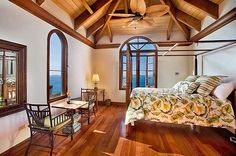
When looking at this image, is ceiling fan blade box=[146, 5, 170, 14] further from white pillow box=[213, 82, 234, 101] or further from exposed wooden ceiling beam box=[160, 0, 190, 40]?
white pillow box=[213, 82, 234, 101]

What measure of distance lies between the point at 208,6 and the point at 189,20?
3.45ft

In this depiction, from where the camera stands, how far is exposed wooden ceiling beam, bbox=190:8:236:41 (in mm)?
3190

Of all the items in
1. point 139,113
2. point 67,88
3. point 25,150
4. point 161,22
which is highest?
point 161,22

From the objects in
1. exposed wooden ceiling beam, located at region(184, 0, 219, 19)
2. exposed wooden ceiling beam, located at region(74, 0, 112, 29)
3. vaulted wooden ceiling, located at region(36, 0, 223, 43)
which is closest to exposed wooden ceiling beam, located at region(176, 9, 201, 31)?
vaulted wooden ceiling, located at region(36, 0, 223, 43)

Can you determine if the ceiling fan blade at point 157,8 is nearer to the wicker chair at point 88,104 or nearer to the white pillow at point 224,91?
the white pillow at point 224,91

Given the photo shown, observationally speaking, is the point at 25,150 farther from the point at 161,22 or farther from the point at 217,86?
the point at 161,22

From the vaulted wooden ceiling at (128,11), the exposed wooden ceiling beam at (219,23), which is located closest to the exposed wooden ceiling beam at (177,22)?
the vaulted wooden ceiling at (128,11)

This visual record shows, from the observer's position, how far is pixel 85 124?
3832 mm

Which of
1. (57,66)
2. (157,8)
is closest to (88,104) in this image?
(57,66)

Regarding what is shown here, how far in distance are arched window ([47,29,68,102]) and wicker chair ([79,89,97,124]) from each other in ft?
2.38

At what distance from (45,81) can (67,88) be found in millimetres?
1022

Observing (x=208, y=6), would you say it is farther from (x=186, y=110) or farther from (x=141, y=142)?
(x=141, y=142)

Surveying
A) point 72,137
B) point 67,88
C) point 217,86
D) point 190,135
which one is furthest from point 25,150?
point 217,86

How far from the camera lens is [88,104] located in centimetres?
394
